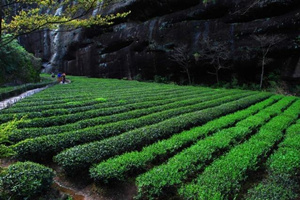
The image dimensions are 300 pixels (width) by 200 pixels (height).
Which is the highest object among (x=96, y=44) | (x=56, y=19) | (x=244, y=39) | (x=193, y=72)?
(x=96, y=44)

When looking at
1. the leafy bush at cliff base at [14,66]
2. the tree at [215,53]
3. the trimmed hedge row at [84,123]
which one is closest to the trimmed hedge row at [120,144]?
the trimmed hedge row at [84,123]

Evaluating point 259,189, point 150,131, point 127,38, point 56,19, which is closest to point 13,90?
point 56,19

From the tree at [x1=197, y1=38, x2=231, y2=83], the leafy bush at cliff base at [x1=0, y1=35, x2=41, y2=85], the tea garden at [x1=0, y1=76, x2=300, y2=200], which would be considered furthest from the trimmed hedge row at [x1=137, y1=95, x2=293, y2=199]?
the leafy bush at cliff base at [x1=0, y1=35, x2=41, y2=85]

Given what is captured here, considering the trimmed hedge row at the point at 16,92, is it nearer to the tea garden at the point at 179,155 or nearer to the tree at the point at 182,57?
the tea garden at the point at 179,155

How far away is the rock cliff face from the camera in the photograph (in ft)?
61.9

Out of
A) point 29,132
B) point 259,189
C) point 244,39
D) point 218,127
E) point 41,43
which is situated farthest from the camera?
point 41,43

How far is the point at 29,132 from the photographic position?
5898 mm

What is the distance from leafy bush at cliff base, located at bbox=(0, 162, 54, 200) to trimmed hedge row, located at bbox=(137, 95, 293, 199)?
177 centimetres

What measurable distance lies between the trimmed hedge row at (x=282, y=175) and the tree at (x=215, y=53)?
1788 centimetres

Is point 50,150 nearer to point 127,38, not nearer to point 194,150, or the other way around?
point 194,150

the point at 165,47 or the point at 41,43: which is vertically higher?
the point at 41,43

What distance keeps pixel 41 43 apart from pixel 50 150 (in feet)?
174

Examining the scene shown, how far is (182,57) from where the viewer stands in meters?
24.6

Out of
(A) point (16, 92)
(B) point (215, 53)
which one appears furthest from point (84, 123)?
(B) point (215, 53)
